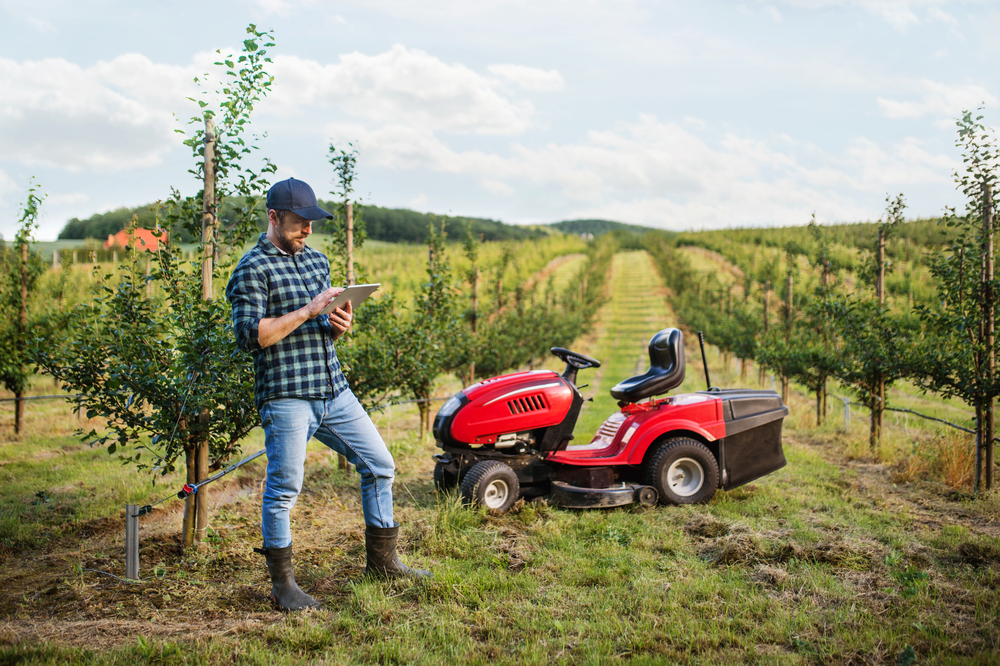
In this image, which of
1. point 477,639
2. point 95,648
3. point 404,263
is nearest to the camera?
point 95,648

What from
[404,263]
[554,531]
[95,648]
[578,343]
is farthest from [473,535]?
[404,263]

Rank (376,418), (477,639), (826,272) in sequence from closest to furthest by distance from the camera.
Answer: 1. (477,639)
2. (376,418)
3. (826,272)

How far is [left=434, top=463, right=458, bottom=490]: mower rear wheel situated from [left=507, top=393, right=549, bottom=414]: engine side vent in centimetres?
69

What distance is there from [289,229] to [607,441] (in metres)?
3.21

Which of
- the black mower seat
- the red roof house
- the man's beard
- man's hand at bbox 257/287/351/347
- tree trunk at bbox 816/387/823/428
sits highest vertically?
the red roof house

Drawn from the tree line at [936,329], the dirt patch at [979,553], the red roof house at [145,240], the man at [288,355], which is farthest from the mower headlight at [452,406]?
the tree line at [936,329]

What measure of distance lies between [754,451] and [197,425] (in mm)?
4307

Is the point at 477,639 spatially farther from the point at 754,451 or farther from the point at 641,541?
the point at 754,451

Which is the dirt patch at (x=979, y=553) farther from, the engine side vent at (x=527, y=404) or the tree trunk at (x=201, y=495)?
the tree trunk at (x=201, y=495)

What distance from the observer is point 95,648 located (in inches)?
110

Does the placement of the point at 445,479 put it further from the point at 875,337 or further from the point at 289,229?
the point at 875,337

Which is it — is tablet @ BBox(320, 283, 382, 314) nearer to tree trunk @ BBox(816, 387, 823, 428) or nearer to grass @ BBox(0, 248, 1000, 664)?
grass @ BBox(0, 248, 1000, 664)

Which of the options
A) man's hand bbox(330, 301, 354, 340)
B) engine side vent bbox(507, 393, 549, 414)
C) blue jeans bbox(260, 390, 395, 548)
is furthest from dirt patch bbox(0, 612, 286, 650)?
engine side vent bbox(507, 393, 549, 414)

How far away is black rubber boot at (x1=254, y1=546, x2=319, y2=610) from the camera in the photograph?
3.28 m
